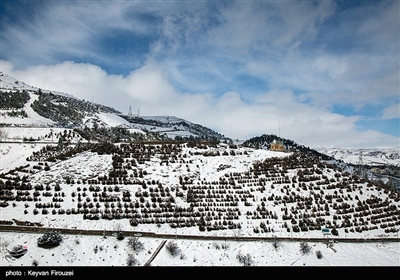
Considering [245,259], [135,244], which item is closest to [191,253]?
[245,259]

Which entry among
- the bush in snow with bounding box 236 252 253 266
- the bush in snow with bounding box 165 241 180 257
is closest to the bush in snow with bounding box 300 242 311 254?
the bush in snow with bounding box 236 252 253 266

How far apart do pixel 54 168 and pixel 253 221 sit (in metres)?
15.3

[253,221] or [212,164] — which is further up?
[212,164]

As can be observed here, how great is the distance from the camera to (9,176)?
1922 centimetres

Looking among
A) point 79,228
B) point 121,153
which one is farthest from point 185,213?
point 121,153

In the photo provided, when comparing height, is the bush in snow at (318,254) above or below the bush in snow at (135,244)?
below

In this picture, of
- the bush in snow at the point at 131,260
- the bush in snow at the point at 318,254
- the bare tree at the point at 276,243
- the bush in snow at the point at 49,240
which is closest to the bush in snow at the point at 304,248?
the bush in snow at the point at 318,254

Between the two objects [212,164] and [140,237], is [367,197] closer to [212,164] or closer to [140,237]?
[212,164]

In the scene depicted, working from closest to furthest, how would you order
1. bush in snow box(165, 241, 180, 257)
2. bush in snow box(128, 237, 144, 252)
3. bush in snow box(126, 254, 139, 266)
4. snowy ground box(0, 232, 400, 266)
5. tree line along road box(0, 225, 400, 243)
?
bush in snow box(126, 254, 139, 266) < snowy ground box(0, 232, 400, 266) < bush in snow box(165, 241, 180, 257) < bush in snow box(128, 237, 144, 252) < tree line along road box(0, 225, 400, 243)

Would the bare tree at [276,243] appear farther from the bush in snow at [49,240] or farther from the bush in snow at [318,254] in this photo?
the bush in snow at [49,240]

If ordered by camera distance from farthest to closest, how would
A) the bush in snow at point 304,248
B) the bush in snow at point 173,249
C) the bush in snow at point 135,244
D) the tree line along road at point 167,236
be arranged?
the bush in snow at point 304,248 < the tree line along road at point 167,236 < the bush in snow at point 135,244 < the bush in snow at point 173,249

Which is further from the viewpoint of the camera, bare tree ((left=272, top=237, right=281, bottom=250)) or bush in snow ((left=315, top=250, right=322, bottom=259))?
bare tree ((left=272, top=237, right=281, bottom=250))

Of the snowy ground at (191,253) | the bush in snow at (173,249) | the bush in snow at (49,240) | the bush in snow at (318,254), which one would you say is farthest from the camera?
the bush in snow at (318,254)

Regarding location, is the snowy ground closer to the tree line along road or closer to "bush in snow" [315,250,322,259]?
"bush in snow" [315,250,322,259]
